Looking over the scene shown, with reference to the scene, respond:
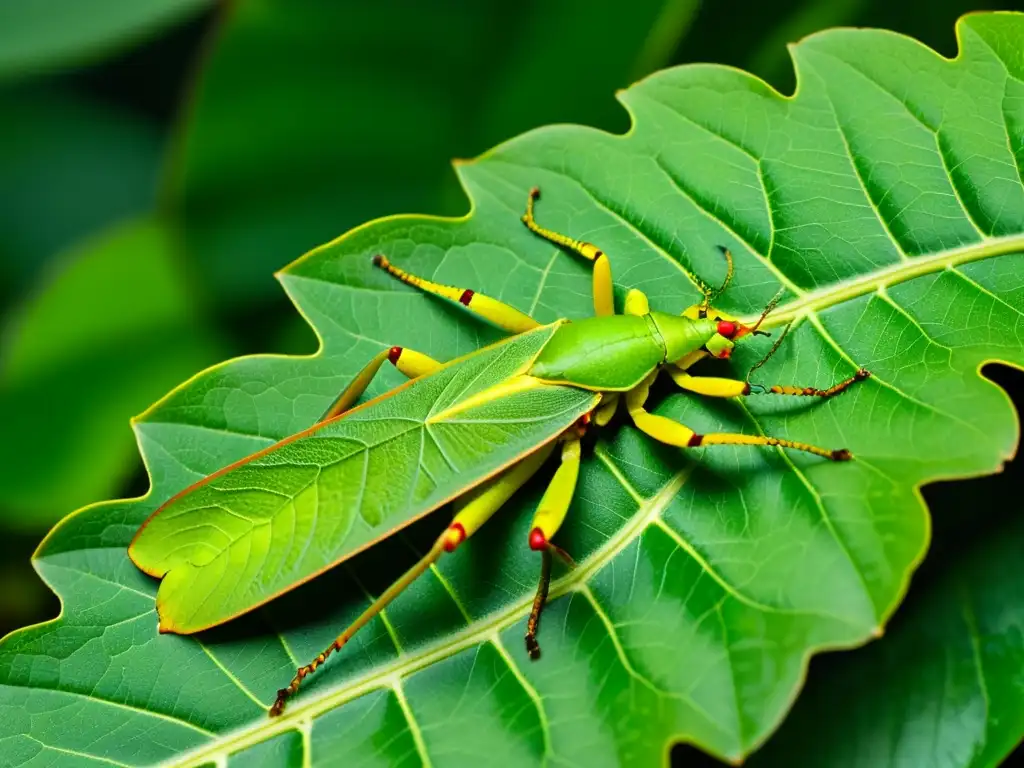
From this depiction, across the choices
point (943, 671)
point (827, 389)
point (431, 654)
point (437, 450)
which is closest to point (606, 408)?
point (437, 450)

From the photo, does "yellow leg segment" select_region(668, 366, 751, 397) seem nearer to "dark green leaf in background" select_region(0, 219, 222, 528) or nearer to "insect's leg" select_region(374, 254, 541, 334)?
Answer: "insect's leg" select_region(374, 254, 541, 334)

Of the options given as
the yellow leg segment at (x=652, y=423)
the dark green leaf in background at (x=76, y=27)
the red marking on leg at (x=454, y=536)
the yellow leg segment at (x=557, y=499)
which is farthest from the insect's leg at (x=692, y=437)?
the dark green leaf in background at (x=76, y=27)

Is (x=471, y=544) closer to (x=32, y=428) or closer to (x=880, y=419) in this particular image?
(x=880, y=419)

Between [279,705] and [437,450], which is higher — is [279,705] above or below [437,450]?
below

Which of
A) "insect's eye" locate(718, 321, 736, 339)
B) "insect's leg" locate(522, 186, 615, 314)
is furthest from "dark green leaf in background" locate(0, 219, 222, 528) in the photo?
"insect's eye" locate(718, 321, 736, 339)

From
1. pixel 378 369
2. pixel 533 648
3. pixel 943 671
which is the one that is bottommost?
pixel 943 671

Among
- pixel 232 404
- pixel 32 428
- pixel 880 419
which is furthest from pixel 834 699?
pixel 32 428

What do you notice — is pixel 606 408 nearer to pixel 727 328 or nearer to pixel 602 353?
pixel 602 353

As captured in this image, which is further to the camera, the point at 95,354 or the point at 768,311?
the point at 95,354
